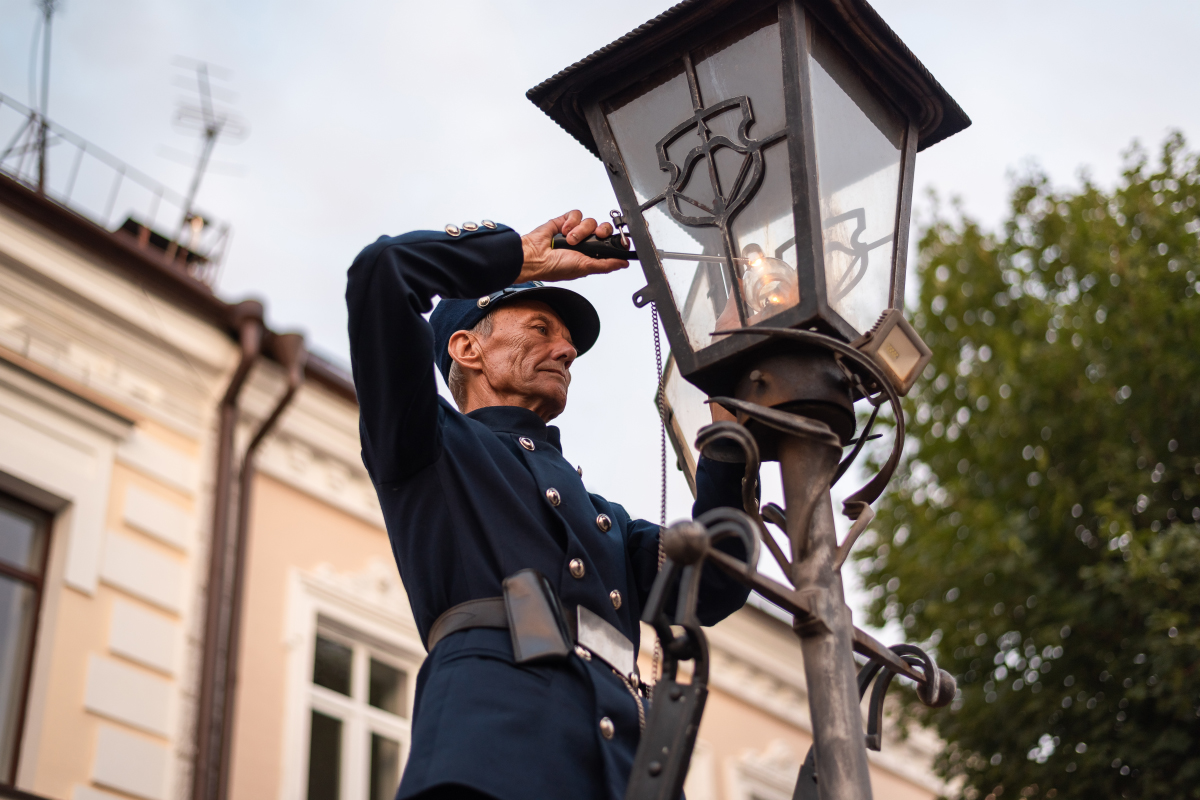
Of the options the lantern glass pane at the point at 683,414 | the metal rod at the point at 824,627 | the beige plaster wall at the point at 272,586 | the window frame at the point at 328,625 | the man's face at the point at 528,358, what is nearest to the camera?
the metal rod at the point at 824,627

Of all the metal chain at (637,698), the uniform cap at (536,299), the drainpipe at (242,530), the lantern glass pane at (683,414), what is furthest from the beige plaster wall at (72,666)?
the metal chain at (637,698)

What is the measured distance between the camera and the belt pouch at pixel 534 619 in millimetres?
2533

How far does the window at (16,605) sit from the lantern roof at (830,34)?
5.38 m

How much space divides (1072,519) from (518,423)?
24.9ft

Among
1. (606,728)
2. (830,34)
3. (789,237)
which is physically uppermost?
(830,34)

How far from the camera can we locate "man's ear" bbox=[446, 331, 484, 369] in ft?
11.2

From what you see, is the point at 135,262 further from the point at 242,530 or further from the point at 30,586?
the point at 30,586

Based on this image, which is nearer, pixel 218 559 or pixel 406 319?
pixel 406 319

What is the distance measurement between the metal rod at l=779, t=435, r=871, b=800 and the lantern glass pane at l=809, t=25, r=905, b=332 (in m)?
0.32

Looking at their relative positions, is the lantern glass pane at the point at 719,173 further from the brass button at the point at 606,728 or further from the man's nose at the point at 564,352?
the brass button at the point at 606,728

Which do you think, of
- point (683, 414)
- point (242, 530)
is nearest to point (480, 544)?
point (683, 414)

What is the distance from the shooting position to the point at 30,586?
24.7 ft

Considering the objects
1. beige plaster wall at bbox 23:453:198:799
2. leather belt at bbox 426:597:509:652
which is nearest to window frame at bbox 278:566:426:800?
beige plaster wall at bbox 23:453:198:799

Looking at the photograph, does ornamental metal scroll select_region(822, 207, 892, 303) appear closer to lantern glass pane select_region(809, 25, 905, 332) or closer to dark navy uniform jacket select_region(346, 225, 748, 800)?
lantern glass pane select_region(809, 25, 905, 332)
